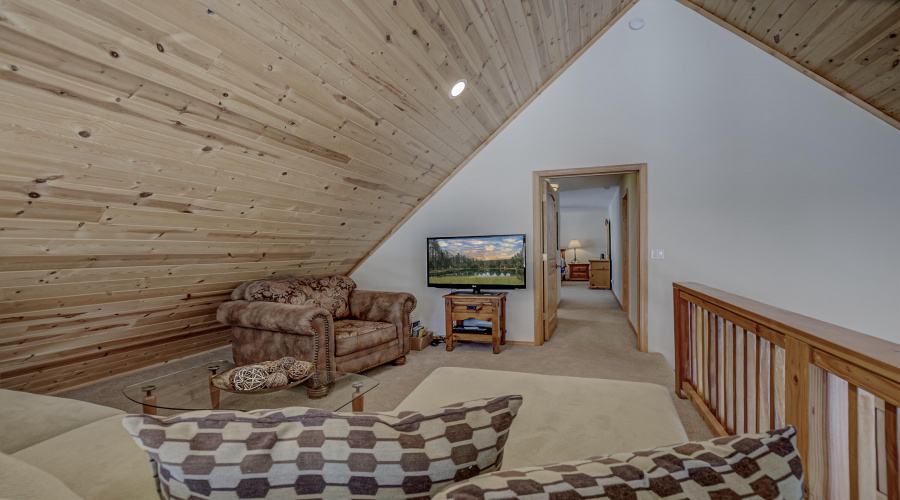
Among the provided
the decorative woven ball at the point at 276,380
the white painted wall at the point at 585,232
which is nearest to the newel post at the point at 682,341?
the decorative woven ball at the point at 276,380

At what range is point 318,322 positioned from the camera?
2.75m

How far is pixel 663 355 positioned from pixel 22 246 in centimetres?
462

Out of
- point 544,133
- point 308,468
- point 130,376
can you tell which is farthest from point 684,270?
point 130,376

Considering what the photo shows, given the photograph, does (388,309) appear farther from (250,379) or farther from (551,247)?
(551,247)

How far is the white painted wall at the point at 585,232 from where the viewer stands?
11.5 m

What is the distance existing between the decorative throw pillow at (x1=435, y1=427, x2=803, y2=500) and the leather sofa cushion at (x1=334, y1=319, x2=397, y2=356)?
2624 mm

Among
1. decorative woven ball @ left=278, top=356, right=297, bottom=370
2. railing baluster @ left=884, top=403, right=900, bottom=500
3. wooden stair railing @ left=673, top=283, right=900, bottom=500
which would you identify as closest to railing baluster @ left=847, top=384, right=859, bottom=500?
wooden stair railing @ left=673, top=283, right=900, bottom=500

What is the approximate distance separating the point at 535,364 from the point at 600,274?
6.51 meters

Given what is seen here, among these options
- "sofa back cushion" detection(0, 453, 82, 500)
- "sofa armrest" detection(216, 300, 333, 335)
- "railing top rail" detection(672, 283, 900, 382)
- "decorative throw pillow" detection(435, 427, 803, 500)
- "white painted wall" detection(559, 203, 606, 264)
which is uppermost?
"white painted wall" detection(559, 203, 606, 264)

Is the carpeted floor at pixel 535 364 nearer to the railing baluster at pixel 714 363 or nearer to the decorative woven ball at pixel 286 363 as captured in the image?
the railing baluster at pixel 714 363

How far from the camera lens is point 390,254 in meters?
4.65

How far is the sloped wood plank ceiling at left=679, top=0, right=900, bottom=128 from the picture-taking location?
2357mm

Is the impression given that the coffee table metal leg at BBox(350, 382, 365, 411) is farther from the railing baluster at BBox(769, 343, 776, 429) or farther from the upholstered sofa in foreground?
the railing baluster at BBox(769, 343, 776, 429)

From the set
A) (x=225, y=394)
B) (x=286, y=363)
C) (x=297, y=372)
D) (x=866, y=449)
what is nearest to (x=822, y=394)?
(x=866, y=449)
